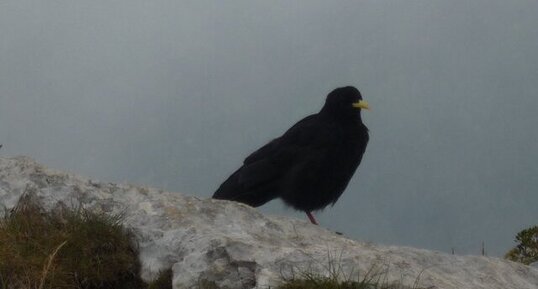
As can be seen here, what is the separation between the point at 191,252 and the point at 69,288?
2.99 feet

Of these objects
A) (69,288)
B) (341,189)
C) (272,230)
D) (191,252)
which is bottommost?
(69,288)

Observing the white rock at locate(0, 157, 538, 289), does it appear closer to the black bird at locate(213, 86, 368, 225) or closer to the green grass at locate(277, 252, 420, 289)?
the green grass at locate(277, 252, 420, 289)

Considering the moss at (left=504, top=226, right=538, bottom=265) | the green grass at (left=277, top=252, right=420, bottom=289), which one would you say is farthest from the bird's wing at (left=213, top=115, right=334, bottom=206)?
the green grass at (left=277, top=252, right=420, bottom=289)

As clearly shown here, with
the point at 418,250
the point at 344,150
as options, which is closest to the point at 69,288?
the point at 418,250

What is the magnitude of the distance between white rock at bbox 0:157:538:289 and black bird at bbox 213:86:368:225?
3.54 m

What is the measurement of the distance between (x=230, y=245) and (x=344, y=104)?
6410mm

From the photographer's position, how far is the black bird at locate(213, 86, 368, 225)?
1105 cm

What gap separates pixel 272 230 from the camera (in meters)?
6.69

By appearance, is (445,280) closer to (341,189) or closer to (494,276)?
(494,276)

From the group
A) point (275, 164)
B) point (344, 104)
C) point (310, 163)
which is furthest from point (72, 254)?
point (344, 104)

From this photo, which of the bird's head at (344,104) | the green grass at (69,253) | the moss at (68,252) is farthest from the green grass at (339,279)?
the bird's head at (344,104)

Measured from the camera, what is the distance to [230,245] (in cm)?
555

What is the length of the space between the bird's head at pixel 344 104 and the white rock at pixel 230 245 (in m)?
4.21

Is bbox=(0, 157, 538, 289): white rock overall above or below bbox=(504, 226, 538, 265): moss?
below
